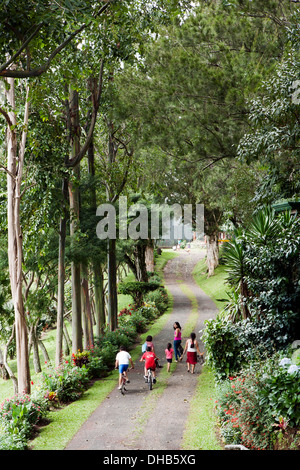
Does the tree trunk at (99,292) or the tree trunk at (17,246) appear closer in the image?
the tree trunk at (17,246)

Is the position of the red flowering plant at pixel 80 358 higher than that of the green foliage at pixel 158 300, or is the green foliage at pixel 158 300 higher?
the red flowering plant at pixel 80 358

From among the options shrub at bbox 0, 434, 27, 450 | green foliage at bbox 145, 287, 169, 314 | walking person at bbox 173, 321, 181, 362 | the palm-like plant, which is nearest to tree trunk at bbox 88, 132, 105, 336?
walking person at bbox 173, 321, 181, 362

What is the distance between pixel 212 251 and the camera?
3775 centimetres

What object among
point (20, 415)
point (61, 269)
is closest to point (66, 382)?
point (20, 415)

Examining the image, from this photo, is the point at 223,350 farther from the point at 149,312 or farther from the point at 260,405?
the point at 149,312

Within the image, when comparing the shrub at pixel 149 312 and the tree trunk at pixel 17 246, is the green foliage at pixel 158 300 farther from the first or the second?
the tree trunk at pixel 17 246

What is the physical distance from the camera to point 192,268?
1923 inches

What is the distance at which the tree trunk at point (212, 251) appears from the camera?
119 ft

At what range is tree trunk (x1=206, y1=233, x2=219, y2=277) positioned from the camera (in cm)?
3631

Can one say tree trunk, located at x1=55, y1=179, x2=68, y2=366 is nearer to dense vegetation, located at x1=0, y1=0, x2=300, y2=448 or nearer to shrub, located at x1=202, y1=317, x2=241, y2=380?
dense vegetation, located at x1=0, y1=0, x2=300, y2=448

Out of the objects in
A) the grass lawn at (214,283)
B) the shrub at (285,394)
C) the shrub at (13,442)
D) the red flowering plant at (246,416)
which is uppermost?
the shrub at (285,394)

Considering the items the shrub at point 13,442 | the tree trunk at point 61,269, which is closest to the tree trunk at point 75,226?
the tree trunk at point 61,269

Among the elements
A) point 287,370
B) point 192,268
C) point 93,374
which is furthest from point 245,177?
point 192,268
